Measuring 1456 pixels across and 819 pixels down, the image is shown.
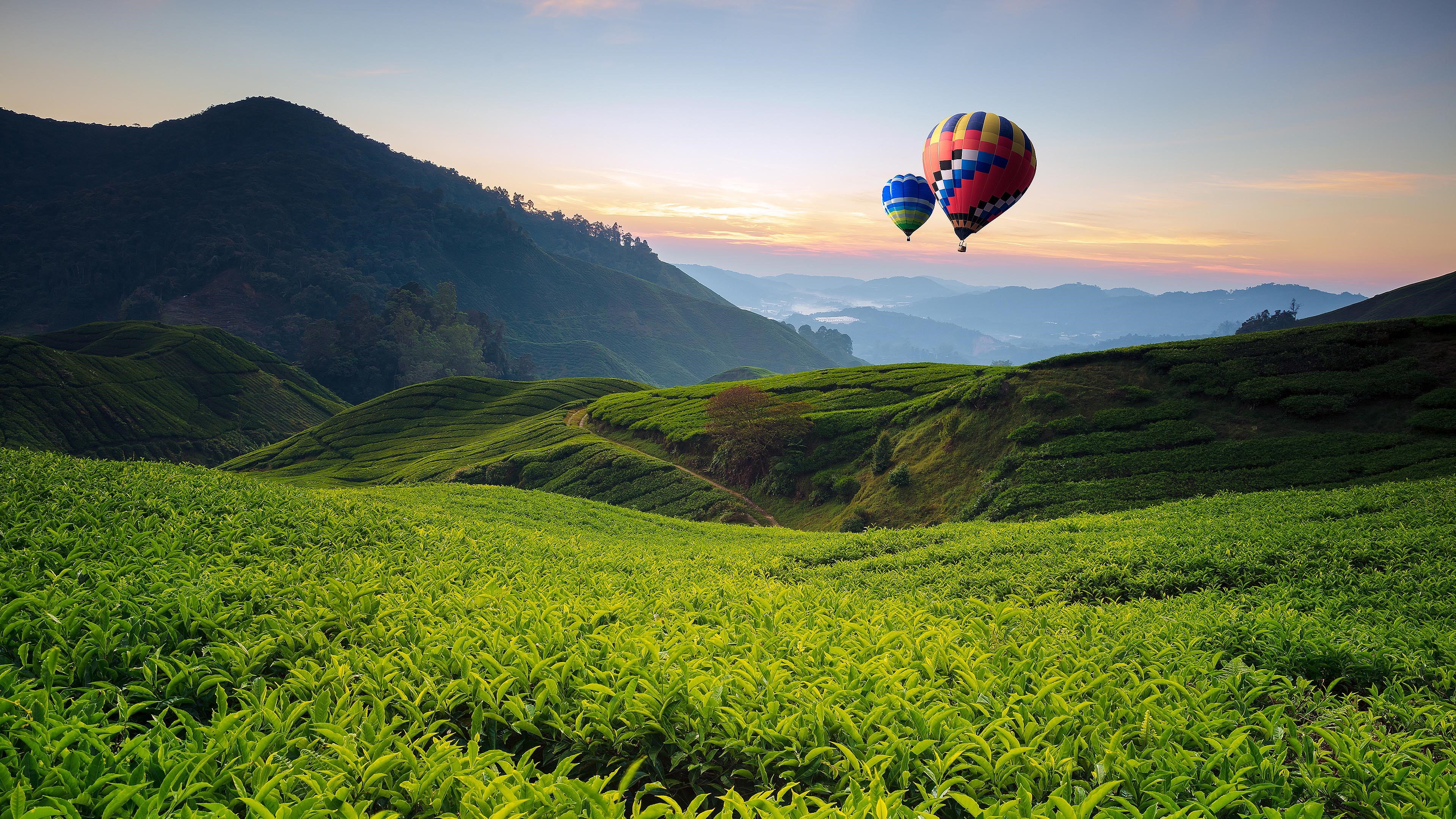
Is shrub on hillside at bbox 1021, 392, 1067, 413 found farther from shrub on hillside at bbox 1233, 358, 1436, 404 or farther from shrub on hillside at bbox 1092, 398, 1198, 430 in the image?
shrub on hillside at bbox 1233, 358, 1436, 404

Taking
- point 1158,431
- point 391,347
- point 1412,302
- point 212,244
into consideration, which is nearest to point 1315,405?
point 1158,431

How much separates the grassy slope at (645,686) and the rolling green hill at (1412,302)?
5698 inches

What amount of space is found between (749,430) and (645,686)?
30.7 m

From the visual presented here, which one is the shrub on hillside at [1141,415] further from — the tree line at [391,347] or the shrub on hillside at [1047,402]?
the tree line at [391,347]

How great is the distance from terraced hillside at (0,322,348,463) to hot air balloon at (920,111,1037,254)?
2579 inches

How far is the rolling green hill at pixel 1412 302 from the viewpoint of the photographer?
116500 millimetres

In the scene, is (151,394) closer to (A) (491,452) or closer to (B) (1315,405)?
(A) (491,452)

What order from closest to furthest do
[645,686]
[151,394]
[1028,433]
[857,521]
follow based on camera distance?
[645,686]
[1028,433]
[857,521]
[151,394]

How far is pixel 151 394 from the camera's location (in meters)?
75.4

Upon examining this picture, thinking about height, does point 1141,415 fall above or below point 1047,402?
below

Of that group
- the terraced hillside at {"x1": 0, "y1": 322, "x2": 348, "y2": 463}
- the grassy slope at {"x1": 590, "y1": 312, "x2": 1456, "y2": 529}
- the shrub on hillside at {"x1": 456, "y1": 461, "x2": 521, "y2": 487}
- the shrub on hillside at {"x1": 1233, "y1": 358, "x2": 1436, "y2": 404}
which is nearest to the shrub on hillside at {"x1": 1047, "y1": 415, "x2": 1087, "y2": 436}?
the grassy slope at {"x1": 590, "y1": 312, "x2": 1456, "y2": 529}

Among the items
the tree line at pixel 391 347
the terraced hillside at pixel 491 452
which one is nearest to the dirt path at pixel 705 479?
the terraced hillside at pixel 491 452

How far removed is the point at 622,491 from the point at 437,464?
20548 millimetres

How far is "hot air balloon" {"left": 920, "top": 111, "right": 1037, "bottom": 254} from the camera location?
27.0 m
